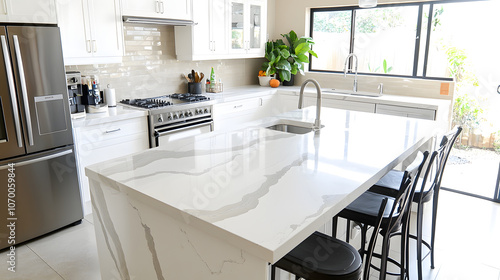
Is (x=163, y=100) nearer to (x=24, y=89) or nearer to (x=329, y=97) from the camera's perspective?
(x=24, y=89)

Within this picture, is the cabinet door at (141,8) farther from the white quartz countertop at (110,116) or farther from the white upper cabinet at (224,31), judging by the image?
the white quartz countertop at (110,116)

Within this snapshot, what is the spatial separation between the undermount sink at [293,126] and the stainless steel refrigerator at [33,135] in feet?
5.37

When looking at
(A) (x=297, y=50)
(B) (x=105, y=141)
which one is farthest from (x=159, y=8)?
(A) (x=297, y=50)

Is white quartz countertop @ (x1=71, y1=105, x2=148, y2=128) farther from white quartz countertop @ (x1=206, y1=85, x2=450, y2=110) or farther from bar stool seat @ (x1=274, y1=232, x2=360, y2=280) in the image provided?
bar stool seat @ (x1=274, y1=232, x2=360, y2=280)

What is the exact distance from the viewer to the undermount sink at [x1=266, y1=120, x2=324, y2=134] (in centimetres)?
277

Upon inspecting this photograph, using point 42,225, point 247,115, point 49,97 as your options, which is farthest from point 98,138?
point 247,115

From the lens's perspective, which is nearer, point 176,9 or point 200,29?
point 176,9

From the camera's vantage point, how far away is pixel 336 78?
5.12m

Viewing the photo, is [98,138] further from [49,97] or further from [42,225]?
[42,225]

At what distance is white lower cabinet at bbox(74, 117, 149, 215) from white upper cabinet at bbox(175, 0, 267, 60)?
121 centimetres

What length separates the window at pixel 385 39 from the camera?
438cm

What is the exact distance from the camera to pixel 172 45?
4414 millimetres

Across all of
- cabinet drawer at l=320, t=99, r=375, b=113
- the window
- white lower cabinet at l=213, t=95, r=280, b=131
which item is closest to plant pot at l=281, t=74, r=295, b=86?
the window

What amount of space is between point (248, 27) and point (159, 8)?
4.71 feet
